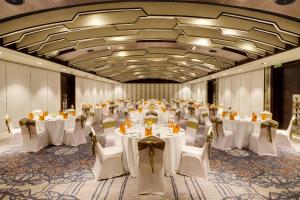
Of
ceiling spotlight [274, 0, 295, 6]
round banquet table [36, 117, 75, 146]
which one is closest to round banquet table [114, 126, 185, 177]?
ceiling spotlight [274, 0, 295, 6]

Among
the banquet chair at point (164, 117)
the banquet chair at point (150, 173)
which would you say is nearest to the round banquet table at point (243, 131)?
the banquet chair at point (150, 173)

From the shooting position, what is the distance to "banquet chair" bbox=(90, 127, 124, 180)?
407cm

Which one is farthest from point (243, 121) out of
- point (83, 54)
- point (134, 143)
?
point (83, 54)

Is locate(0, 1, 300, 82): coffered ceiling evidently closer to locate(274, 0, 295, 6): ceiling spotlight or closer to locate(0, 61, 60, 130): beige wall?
locate(274, 0, 295, 6): ceiling spotlight

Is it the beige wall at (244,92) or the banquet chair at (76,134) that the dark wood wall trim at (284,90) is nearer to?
the beige wall at (244,92)

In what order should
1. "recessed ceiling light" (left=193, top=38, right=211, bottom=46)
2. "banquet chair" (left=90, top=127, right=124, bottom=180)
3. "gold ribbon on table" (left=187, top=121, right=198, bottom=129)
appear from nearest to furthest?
"banquet chair" (left=90, top=127, right=124, bottom=180)
"gold ribbon on table" (left=187, top=121, right=198, bottom=129)
"recessed ceiling light" (left=193, top=38, right=211, bottom=46)

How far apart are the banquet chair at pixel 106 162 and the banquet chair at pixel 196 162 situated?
4.07 ft

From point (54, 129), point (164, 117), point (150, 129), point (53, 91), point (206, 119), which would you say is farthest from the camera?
point (53, 91)

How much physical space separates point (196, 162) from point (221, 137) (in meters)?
2.38

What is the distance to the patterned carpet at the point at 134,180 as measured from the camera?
11.5 ft

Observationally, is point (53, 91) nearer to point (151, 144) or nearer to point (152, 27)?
point (152, 27)

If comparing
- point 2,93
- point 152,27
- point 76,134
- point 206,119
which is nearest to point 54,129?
point 76,134

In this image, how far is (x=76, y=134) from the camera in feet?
21.9

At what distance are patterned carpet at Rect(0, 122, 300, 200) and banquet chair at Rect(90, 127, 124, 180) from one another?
0.42 ft
